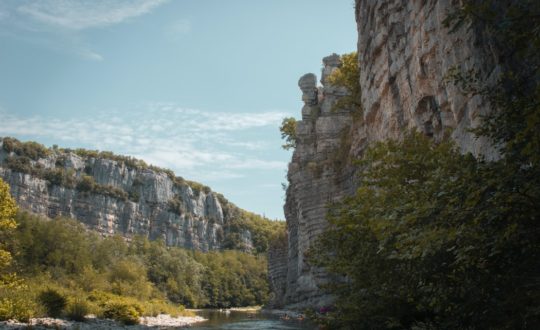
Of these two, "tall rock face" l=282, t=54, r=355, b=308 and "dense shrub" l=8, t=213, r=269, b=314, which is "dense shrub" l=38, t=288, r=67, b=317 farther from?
"tall rock face" l=282, t=54, r=355, b=308

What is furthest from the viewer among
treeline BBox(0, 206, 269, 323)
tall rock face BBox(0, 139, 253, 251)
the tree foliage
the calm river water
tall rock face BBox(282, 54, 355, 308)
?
tall rock face BBox(0, 139, 253, 251)

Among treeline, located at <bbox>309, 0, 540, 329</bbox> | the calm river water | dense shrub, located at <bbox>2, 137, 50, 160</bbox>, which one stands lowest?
the calm river water

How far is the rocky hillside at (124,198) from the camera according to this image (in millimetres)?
128375

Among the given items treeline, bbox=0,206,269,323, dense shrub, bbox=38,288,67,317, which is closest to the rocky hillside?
treeline, bbox=0,206,269,323

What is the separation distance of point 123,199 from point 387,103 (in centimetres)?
13575

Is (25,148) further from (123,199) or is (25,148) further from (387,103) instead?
(387,103)

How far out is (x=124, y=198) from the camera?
487 feet

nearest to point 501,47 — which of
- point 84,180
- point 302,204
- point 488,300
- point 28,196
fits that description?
point 488,300

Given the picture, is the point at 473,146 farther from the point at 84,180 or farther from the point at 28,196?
the point at 84,180

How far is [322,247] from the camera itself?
14648mm

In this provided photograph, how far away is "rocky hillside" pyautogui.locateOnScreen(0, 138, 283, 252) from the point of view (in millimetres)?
128375

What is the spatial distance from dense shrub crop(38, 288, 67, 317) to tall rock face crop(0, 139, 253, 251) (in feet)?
309

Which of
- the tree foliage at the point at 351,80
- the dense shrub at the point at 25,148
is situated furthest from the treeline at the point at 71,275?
the dense shrub at the point at 25,148

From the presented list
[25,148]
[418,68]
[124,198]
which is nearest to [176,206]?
[124,198]
